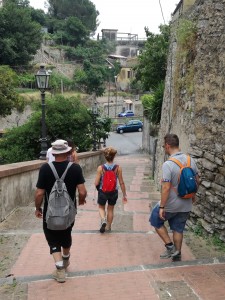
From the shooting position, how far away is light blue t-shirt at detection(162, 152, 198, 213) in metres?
4.08

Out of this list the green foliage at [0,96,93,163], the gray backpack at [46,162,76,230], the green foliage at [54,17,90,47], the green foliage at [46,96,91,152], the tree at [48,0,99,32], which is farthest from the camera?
the tree at [48,0,99,32]

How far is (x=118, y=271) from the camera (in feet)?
12.9

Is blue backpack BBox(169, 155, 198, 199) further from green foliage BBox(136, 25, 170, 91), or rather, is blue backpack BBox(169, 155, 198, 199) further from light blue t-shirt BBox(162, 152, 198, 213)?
green foliage BBox(136, 25, 170, 91)

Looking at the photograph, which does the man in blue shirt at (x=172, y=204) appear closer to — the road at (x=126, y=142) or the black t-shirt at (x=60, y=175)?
the black t-shirt at (x=60, y=175)

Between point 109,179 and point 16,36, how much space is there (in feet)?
131

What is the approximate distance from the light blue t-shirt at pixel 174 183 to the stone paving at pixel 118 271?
61 cm

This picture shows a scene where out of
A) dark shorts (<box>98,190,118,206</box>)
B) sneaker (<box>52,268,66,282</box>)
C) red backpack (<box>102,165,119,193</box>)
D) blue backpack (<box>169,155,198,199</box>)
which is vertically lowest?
sneaker (<box>52,268,66,282</box>)

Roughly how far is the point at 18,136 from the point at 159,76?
9.32 m

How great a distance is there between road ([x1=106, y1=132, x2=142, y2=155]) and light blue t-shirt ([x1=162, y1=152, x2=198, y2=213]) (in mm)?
27518

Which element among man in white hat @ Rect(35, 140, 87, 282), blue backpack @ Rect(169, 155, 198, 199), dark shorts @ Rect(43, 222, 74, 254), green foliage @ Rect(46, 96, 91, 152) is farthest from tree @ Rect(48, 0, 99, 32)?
dark shorts @ Rect(43, 222, 74, 254)

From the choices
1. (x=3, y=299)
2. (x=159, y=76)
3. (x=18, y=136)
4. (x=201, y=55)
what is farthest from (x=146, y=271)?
(x=159, y=76)

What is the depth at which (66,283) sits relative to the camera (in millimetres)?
3645

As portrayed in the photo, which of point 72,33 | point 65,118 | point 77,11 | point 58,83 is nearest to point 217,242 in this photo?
point 65,118

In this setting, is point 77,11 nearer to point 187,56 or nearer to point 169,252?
point 187,56
